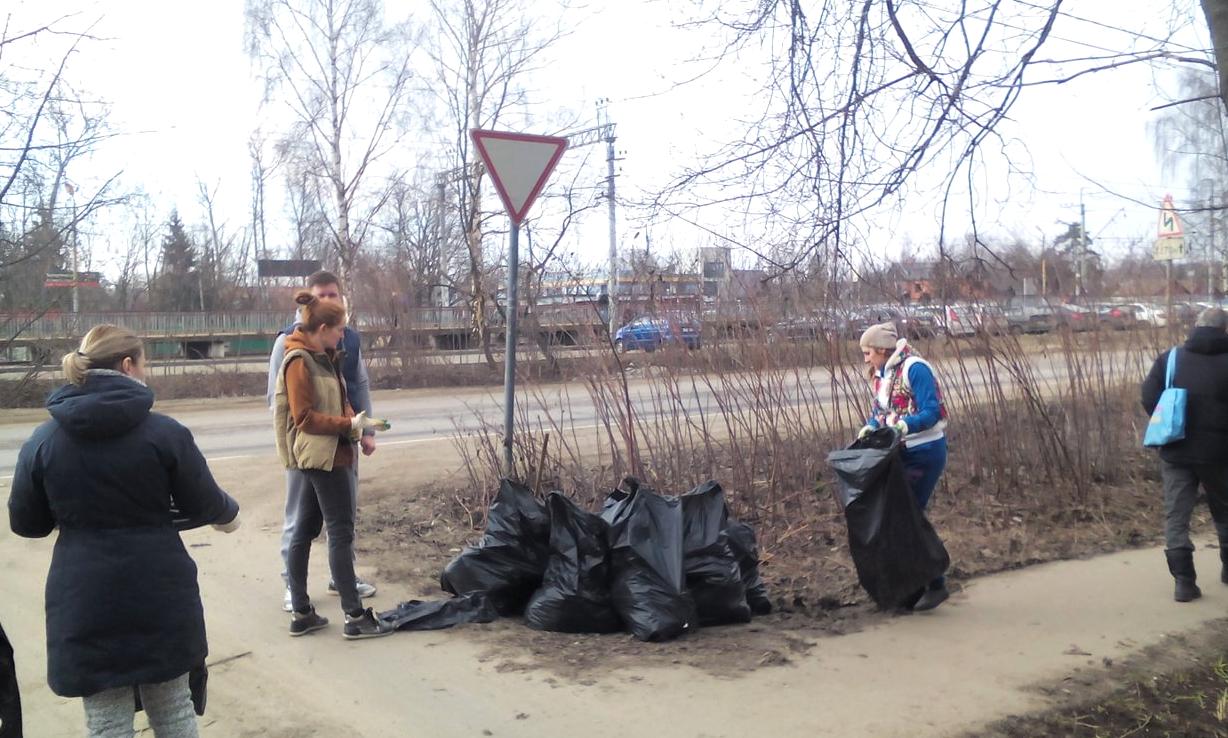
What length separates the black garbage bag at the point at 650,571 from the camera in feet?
15.4

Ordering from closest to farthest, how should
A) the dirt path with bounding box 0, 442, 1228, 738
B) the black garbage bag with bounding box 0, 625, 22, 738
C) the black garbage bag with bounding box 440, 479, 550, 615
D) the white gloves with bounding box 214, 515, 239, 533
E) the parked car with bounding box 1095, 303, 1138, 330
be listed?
the black garbage bag with bounding box 0, 625, 22, 738 → the white gloves with bounding box 214, 515, 239, 533 → the dirt path with bounding box 0, 442, 1228, 738 → the black garbage bag with bounding box 440, 479, 550, 615 → the parked car with bounding box 1095, 303, 1138, 330

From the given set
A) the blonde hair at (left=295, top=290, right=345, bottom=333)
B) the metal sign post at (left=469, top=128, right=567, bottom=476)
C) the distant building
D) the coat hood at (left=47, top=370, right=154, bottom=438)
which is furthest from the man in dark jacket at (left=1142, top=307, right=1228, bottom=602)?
the coat hood at (left=47, top=370, right=154, bottom=438)

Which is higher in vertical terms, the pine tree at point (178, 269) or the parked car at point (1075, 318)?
the pine tree at point (178, 269)

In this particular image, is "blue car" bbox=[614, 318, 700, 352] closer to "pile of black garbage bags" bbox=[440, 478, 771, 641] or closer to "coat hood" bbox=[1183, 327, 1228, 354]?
"pile of black garbage bags" bbox=[440, 478, 771, 641]

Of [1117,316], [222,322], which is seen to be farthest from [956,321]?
[222,322]

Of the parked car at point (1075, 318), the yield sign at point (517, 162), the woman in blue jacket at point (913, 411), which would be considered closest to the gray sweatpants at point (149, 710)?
the woman in blue jacket at point (913, 411)

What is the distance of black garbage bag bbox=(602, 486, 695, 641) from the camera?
4699 millimetres

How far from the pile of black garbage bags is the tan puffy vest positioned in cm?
99

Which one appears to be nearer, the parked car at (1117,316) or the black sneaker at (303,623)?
the black sneaker at (303,623)

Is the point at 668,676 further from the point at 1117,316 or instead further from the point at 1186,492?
the point at 1117,316

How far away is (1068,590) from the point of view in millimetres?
5566

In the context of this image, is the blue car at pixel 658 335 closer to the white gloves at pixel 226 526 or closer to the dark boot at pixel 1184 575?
the dark boot at pixel 1184 575

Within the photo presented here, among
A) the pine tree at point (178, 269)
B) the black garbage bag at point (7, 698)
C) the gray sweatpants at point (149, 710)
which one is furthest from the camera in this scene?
the pine tree at point (178, 269)

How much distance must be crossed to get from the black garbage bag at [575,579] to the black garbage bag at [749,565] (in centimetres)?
73
